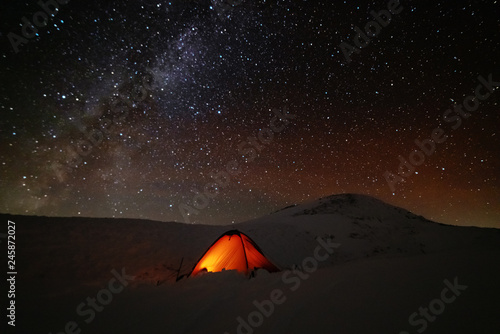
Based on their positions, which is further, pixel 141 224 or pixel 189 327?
pixel 141 224

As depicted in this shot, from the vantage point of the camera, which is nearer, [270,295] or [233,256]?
[270,295]

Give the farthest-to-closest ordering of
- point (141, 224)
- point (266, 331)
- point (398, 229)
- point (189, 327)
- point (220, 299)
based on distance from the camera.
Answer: point (398, 229), point (141, 224), point (220, 299), point (189, 327), point (266, 331)

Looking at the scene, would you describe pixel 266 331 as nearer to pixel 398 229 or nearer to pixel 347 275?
pixel 347 275

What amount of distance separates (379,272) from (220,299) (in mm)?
2769

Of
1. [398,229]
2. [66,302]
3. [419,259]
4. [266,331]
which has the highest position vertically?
[66,302]

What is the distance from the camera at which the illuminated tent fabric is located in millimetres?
7688

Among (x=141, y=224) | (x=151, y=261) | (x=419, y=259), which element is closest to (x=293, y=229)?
(x=151, y=261)

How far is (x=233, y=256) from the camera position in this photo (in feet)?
25.7

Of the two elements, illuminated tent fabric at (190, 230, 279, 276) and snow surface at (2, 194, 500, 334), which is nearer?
snow surface at (2, 194, 500, 334)

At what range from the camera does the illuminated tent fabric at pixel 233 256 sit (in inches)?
303

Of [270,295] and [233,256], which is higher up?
[233,256]

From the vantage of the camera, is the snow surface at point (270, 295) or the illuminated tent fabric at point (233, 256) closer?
the snow surface at point (270, 295)

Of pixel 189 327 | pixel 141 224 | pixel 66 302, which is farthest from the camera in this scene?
pixel 141 224

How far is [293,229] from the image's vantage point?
601 inches
